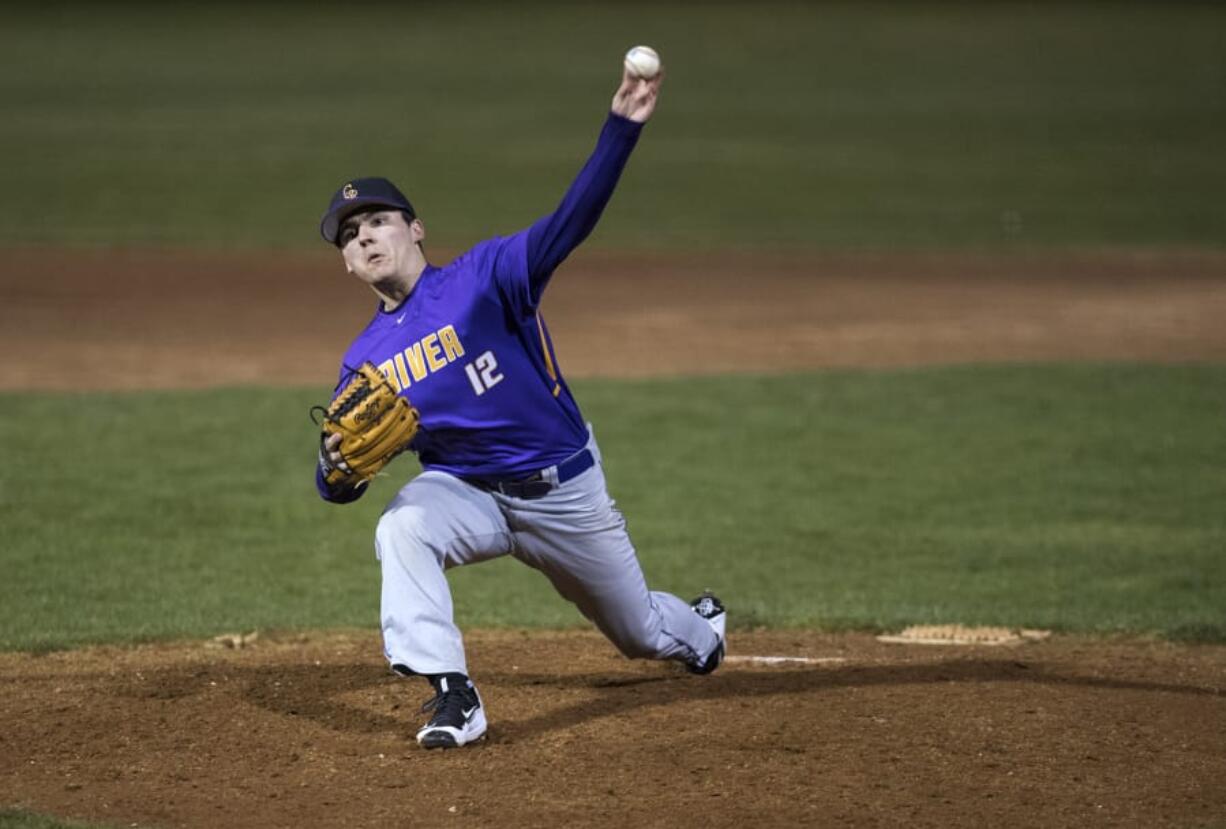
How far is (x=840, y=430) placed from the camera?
1175 cm

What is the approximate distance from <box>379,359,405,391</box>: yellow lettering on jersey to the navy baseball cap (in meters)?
0.44

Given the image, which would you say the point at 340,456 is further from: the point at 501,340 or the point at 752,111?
the point at 752,111

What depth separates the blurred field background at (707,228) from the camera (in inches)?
338

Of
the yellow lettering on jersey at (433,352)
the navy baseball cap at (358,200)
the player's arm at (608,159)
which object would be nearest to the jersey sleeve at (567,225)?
the player's arm at (608,159)

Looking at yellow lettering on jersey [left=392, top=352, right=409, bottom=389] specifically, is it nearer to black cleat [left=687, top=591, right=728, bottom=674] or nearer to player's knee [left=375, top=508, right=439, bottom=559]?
player's knee [left=375, top=508, right=439, bottom=559]

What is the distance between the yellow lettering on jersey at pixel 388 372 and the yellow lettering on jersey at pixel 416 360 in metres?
0.06

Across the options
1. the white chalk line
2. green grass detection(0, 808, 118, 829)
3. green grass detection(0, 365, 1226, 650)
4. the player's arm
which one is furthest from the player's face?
green grass detection(0, 365, 1226, 650)

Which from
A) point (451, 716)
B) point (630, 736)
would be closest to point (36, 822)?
point (451, 716)

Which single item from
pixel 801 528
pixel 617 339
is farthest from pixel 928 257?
pixel 801 528

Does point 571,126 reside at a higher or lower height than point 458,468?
higher

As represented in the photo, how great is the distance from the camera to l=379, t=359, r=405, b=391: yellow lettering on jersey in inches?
210

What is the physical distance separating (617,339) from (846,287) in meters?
4.22

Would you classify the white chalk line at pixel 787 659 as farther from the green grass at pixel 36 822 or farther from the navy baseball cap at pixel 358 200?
the green grass at pixel 36 822

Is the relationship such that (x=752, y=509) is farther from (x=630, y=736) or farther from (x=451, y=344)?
(x=451, y=344)
